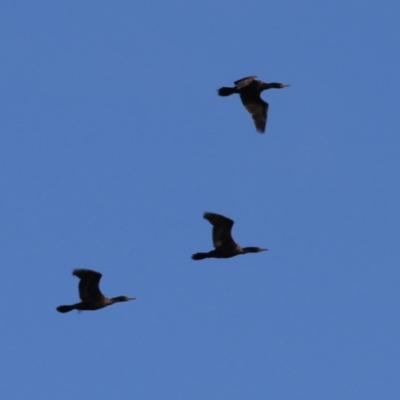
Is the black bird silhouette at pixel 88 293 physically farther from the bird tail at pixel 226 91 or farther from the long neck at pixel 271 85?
the long neck at pixel 271 85

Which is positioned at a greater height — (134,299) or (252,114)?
(252,114)

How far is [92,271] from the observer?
28594 millimetres

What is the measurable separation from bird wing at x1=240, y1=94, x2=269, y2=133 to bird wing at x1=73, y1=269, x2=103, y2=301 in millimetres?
6324

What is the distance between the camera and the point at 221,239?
3044 centimetres

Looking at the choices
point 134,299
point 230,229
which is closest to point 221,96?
Result: point 230,229

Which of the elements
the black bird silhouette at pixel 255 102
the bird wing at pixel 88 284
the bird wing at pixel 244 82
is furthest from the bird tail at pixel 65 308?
the bird wing at pixel 244 82

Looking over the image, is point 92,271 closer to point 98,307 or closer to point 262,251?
point 98,307

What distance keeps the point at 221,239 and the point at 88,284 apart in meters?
3.61

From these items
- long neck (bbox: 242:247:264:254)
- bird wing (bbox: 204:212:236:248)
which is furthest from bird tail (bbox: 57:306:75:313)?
long neck (bbox: 242:247:264:254)

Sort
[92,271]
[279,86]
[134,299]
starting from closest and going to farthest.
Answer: [92,271], [134,299], [279,86]

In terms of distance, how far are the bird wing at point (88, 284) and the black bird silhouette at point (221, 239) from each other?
258cm

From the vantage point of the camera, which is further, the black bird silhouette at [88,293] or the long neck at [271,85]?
the long neck at [271,85]

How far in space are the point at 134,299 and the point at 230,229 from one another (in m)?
3.06

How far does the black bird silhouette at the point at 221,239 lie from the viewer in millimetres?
30078
